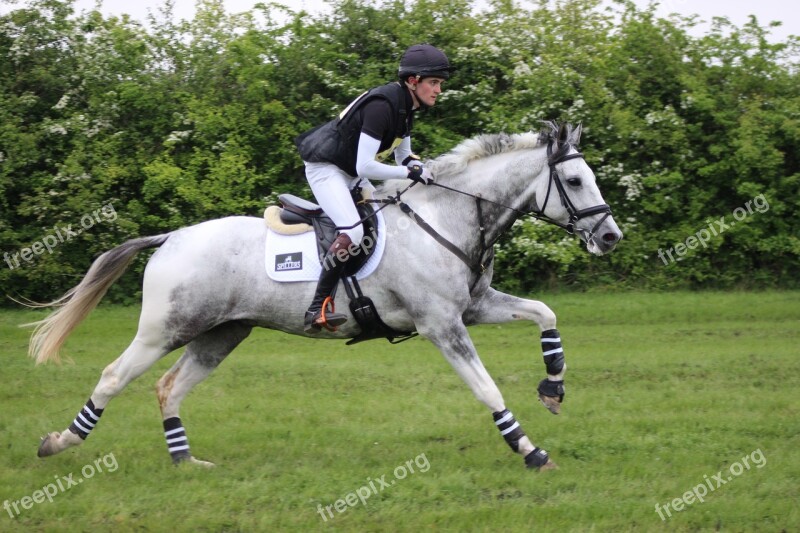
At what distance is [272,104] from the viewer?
17.4m

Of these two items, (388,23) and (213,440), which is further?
(388,23)

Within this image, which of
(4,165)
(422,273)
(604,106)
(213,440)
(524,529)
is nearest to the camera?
(524,529)

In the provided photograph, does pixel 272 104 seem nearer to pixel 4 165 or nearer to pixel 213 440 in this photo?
pixel 4 165

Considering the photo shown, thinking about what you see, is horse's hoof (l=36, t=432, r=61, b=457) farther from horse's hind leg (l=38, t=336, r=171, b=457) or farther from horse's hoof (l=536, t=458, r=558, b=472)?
horse's hoof (l=536, t=458, r=558, b=472)

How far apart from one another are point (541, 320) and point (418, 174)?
1.44 m

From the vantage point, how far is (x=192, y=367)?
7.67 m

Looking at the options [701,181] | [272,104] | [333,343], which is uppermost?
[272,104]

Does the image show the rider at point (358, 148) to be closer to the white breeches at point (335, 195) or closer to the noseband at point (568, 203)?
the white breeches at point (335, 195)

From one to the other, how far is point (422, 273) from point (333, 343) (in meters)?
6.86

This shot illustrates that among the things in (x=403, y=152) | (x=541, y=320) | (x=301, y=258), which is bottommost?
(x=541, y=320)

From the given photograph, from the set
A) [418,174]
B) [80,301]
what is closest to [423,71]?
[418,174]

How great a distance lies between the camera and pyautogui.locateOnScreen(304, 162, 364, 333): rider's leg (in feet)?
22.9

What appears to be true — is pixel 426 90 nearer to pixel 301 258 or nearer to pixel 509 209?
pixel 509 209

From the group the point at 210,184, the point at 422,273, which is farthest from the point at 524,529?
the point at 210,184
